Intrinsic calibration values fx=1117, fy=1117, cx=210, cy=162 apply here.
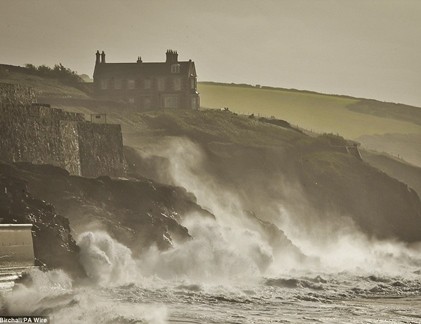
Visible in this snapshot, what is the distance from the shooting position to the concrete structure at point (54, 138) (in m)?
46.6

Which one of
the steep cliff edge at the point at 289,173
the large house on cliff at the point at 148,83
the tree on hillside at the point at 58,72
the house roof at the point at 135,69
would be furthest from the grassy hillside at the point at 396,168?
the tree on hillside at the point at 58,72

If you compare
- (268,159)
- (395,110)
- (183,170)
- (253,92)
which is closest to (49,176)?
(183,170)

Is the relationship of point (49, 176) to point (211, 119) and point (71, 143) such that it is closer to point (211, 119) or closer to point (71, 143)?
point (71, 143)

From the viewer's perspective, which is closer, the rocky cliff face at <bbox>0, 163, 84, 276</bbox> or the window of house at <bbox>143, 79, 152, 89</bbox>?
the rocky cliff face at <bbox>0, 163, 84, 276</bbox>

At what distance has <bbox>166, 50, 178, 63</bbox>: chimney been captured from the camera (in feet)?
268

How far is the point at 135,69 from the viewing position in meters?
81.3

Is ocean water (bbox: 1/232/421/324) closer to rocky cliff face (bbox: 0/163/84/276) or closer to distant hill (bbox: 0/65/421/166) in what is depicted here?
rocky cliff face (bbox: 0/163/84/276)

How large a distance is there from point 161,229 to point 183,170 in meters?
18.0

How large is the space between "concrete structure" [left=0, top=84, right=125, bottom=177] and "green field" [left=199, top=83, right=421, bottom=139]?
3843 cm

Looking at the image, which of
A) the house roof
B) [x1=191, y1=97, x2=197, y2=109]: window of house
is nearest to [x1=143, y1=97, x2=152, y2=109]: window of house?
the house roof

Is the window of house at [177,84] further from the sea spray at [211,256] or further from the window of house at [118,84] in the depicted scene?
the sea spray at [211,256]

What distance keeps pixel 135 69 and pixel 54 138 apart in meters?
32.5

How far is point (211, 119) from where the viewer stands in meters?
79.1

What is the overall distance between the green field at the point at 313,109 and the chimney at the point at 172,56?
11.8 metres
